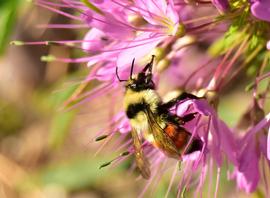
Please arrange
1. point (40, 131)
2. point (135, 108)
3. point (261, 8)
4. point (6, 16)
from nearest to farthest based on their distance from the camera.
Result: point (261, 8) < point (135, 108) < point (6, 16) < point (40, 131)

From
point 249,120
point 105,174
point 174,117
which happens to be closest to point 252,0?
point 174,117

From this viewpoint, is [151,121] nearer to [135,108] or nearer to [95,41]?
[135,108]

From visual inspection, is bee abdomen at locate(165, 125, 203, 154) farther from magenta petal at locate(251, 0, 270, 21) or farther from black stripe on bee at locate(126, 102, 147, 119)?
magenta petal at locate(251, 0, 270, 21)

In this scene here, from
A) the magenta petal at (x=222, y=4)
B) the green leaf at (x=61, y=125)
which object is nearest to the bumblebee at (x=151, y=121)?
the magenta petal at (x=222, y=4)

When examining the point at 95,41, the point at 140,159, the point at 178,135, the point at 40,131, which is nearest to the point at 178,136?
the point at 178,135

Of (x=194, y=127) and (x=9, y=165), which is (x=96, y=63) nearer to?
(x=194, y=127)

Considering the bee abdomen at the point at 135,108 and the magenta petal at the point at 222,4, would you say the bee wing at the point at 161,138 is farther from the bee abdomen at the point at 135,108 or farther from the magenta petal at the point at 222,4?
the magenta petal at the point at 222,4
